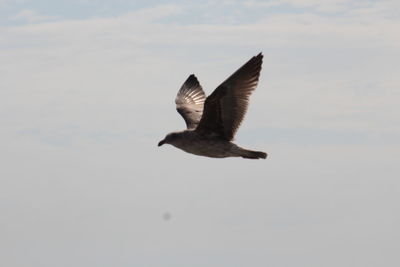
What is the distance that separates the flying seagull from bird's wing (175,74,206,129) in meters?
3.70

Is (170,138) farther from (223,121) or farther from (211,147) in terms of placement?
(223,121)

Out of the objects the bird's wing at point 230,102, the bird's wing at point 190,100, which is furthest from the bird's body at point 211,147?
the bird's wing at point 190,100

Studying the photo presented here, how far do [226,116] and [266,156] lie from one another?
1.73 meters

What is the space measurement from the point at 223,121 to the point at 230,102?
81 centimetres

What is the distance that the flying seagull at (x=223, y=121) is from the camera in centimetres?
2578

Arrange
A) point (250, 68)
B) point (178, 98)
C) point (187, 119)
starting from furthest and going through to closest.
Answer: point (178, 98), point (187, 119), point (250, 68)

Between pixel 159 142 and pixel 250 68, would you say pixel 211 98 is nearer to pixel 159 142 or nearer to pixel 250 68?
pixel 250 68

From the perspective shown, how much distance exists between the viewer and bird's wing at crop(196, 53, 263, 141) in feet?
84.3

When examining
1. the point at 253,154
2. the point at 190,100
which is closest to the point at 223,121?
the point at 253,154

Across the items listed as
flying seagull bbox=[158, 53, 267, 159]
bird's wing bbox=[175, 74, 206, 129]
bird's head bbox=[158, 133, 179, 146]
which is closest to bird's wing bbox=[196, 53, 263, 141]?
flying seagull bbox=[158, 53, 267, 159]

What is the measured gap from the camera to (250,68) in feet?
84.2

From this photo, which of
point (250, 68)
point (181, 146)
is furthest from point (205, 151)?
point (250, 68)

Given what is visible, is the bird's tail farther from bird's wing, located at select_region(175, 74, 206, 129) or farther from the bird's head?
bird's wing, located at select_region(175, 74, 206, 129)

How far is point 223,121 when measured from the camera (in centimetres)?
2686
